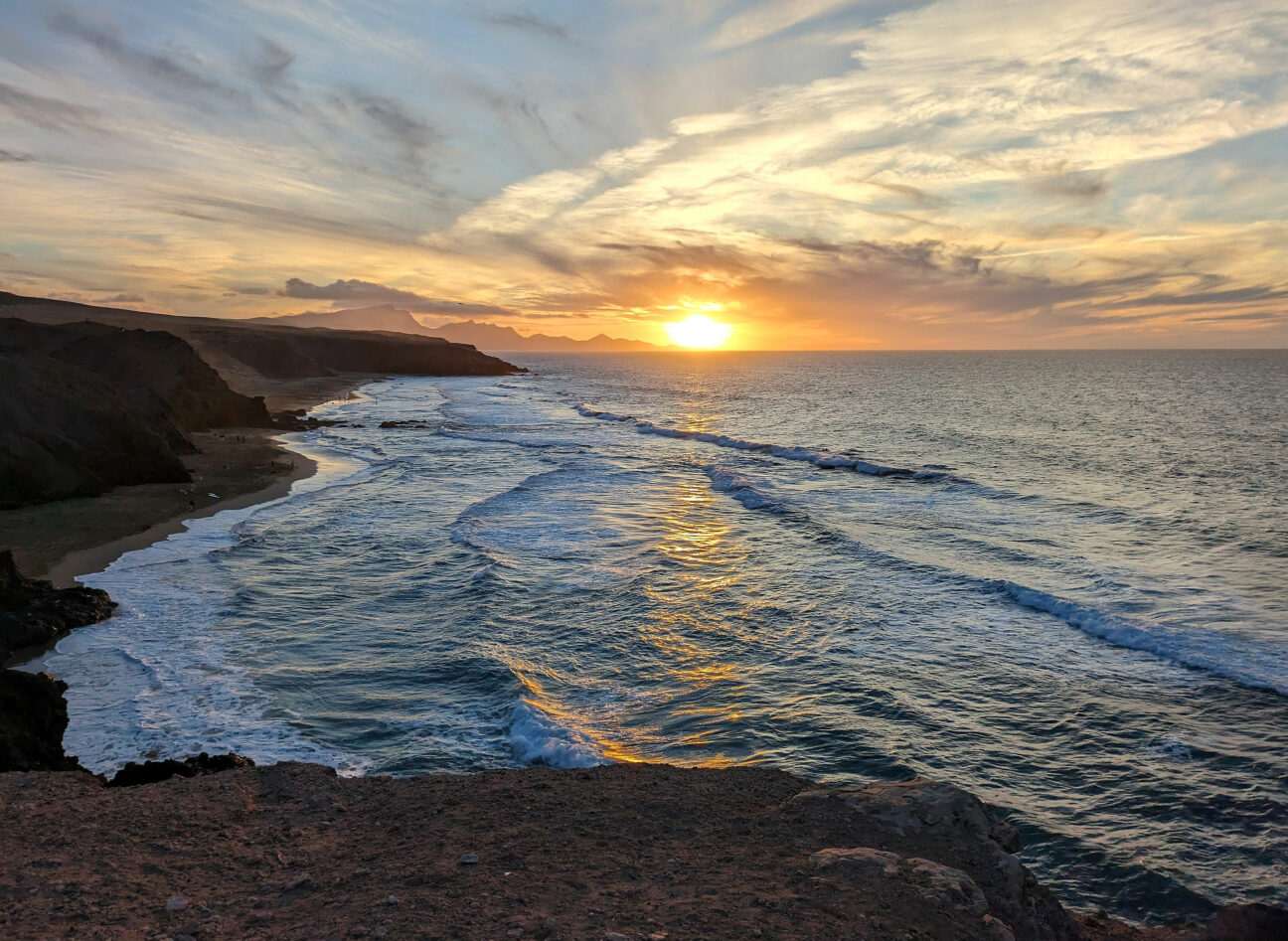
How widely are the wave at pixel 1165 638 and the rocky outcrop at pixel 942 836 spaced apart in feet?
32.7

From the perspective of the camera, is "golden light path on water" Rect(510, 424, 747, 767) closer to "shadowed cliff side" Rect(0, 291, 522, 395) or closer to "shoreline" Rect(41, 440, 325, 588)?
"shoreline" Rect(41, 440, 325, 588)

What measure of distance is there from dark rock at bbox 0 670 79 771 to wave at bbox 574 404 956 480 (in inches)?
1399

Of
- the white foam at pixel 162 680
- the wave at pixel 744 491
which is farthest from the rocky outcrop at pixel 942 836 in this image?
the wave at pixel 744 491

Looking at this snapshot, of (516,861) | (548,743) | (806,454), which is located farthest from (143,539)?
(806,454)

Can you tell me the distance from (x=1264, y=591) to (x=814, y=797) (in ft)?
58.9

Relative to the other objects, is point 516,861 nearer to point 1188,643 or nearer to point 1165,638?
point 1165,638

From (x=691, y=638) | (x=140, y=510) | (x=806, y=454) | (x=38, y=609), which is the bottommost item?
(x=691, y=638)

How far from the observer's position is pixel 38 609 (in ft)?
49.0

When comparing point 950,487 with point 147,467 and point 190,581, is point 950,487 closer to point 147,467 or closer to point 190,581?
point 190,581

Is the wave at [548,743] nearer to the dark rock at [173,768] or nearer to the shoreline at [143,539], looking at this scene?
the dark rock at [173,768]

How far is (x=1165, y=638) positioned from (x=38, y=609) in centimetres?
2366

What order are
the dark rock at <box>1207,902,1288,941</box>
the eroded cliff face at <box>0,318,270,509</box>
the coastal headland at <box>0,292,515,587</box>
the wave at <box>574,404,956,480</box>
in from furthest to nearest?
the wave at <box>574,404,956,480</box> < the eroded cliff face at <box>0,318,270,509</box> < the coastal headland at <box>0,292,515,587</box> < the dark rock at <box>1207,902,1288,941</box>

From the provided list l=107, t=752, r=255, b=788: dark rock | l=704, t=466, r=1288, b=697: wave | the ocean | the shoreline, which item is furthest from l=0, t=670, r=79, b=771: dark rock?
l=704, t=466, r=1288, b=697: wave

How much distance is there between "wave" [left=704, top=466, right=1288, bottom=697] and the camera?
1466cm
